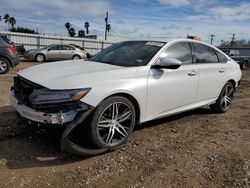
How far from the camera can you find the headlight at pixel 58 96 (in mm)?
3609

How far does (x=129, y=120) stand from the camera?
4.29 metres

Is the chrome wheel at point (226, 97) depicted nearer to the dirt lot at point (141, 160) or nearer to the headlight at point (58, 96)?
the dirt lot at point (141, 160)

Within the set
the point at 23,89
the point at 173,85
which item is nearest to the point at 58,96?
the point at 23,89

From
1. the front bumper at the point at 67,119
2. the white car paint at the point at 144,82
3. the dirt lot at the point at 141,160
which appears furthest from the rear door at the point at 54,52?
the front bumper at the point at 67,119

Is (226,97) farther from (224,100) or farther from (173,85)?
(173,85)

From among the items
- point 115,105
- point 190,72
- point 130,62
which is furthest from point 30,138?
point 190,72

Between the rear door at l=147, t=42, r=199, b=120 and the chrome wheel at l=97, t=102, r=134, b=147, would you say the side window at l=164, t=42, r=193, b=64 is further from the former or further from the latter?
the chrome wheel at l=97, t=102, r=134, b=147

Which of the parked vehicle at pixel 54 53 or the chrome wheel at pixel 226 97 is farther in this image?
the parked vehicle at pixel 54 53

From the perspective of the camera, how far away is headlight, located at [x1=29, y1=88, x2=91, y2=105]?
3609mm

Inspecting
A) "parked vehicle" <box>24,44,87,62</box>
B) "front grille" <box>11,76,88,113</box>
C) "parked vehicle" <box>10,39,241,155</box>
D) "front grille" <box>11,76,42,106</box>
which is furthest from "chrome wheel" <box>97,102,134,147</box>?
"parked vehicle" <box>24,44,87,62</box>

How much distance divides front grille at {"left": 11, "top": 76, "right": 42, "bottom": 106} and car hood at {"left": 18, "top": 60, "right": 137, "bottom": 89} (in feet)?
0.20

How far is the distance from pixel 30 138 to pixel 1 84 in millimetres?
5418

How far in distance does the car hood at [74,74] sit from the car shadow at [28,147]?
60 centimetres

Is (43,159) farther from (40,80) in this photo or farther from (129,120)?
(129,120)
